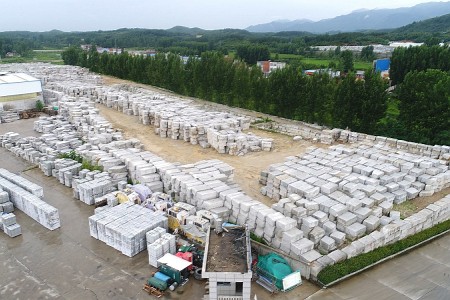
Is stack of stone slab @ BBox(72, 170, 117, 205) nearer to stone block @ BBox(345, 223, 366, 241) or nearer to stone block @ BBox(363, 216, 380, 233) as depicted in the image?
stone block @ BBox(345, 223, 366, 241)

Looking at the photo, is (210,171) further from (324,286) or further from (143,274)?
→ (324,286)

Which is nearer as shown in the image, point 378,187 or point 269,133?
point 378,187

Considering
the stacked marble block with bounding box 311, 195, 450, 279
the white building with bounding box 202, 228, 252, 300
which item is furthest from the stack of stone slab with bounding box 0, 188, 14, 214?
the stacked marble block with bounding box 311, 195, 450, 279

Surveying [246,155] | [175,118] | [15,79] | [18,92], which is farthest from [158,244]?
[15,79]

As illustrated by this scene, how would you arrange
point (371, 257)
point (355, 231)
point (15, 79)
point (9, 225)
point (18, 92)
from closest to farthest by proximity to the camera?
point (371, 257), point (355, 231), point (9, 225), point (18, 92), point (15, 79)

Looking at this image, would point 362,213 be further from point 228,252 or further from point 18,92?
point 18,92

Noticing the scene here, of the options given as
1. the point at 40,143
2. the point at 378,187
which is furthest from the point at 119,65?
the point at 378,187
